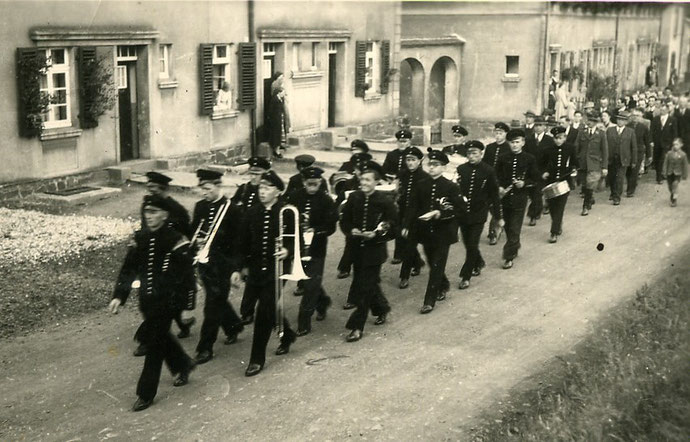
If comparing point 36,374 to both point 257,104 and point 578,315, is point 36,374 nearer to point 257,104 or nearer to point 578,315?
point 578,315

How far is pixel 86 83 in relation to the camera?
1669cm

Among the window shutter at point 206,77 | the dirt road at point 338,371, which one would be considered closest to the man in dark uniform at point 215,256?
the dirt road at point 338,371

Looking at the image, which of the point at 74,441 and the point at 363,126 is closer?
the point at 74,441

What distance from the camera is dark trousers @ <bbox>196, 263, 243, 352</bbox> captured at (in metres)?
8.79

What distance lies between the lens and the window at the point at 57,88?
53.1ft

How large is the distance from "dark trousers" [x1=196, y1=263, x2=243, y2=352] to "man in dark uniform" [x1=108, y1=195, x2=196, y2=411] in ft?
2.86

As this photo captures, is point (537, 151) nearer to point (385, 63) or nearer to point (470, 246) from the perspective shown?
point (470, 246)

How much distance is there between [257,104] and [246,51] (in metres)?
1.38

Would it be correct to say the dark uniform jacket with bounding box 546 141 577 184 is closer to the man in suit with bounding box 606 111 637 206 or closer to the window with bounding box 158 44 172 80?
the man in suit with bounding box 606 111 637 206

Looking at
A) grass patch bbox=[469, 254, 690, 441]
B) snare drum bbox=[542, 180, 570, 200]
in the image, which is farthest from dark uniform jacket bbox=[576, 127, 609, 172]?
grass patch bbox=[469, 254, 690, 441]

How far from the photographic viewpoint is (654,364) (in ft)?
27.8

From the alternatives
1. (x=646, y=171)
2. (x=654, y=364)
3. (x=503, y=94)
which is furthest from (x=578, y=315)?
(x=503, y=94)

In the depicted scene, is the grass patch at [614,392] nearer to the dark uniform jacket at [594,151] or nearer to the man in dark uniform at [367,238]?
the man in dark uniform at [367,238]

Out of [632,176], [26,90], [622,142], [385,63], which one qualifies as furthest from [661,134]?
[26,90]
